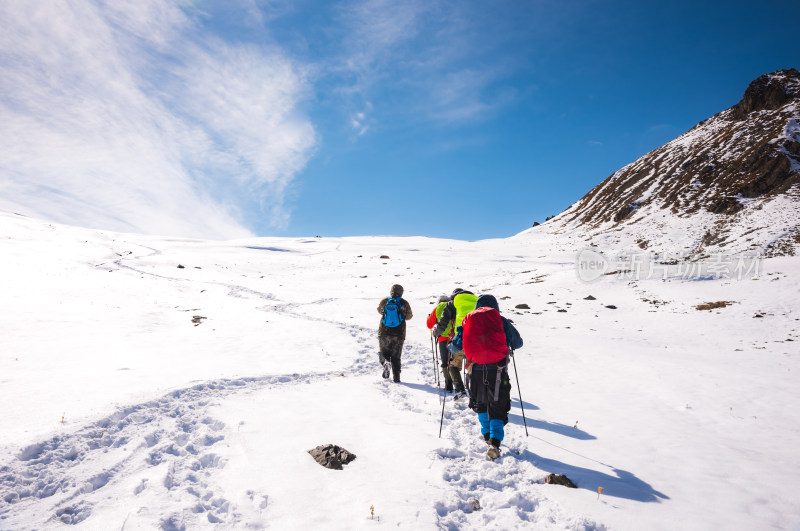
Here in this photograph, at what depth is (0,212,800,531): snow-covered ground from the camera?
14.7ft

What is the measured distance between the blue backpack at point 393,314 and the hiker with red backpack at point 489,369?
3.94 m

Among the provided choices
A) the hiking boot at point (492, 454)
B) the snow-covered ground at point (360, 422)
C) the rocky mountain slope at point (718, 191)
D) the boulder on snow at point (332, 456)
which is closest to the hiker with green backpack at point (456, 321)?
the snow-covered ground at point (360, 422)

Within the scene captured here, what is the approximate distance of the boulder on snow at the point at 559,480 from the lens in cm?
516

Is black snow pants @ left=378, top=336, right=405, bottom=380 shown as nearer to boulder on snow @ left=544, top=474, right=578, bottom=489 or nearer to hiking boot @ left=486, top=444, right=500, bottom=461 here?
hiking boot @ left=486, top=444, right=500, bottom=461

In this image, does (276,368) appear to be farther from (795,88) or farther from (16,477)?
(795,88)

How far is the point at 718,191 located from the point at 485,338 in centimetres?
7093

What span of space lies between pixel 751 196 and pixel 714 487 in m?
64.9

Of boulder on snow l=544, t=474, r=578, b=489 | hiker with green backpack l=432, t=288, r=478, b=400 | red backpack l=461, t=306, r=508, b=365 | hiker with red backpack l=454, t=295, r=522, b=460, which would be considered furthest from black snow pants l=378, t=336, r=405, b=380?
boulder on snow l=544, t=474, r=578, b=489

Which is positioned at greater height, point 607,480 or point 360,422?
point 360,422

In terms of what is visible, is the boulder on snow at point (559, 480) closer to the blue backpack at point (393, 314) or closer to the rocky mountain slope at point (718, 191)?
the blue backpack at point (393, 314)

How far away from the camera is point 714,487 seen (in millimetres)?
5266

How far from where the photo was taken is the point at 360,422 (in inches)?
282

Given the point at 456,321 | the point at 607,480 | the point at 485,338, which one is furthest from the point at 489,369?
the point at 607,480

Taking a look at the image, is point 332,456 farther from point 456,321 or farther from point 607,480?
point 607,480
